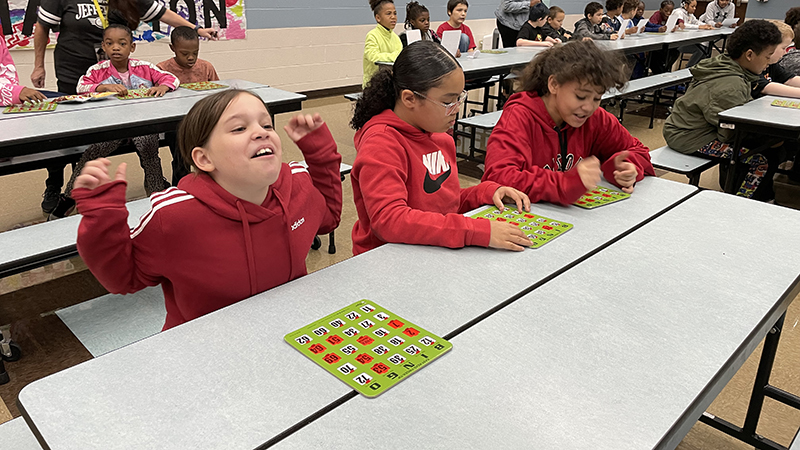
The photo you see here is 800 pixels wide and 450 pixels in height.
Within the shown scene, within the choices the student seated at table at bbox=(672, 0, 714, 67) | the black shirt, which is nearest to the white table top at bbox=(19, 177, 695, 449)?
the black shirt

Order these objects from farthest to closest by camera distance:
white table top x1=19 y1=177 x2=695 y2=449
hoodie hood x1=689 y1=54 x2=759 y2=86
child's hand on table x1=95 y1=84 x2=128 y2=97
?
hoodie hood x1=689 y1=54 x2=759 y2=86
child's hand on table x1=95 y1=84 x2=128 y2=97
white table top x1=19 y1=177 x2=695 y2=449

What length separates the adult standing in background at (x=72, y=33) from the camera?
319cm

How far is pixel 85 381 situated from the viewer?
2.68 feet

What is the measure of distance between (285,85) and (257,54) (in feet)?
1.59

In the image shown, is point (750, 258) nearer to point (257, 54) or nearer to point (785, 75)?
point (785, 75)

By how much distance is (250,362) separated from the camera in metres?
0.87

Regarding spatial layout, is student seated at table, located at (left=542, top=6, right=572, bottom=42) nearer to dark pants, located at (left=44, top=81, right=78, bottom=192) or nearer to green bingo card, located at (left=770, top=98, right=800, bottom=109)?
green bingo card, located at (left=770, top=98, right=800, bottom=109)

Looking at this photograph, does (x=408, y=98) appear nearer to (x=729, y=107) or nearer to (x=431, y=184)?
(x=431, y=184)

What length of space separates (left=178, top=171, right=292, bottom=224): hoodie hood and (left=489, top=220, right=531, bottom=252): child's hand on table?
1.54 feet

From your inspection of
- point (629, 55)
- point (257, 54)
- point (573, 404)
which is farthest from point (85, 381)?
point (629, 55)

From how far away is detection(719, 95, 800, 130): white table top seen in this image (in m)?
2.76

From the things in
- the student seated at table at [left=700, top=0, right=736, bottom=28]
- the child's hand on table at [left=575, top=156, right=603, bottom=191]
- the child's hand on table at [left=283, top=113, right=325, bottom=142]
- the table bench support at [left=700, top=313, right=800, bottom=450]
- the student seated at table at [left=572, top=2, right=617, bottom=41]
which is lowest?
the table bench support at [left=700, top=313, right=800, bottom=450]

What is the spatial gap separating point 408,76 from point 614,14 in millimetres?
6730

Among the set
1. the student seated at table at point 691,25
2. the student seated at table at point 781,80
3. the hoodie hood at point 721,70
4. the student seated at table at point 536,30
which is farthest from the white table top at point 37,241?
the student seated at table at point 691,25
